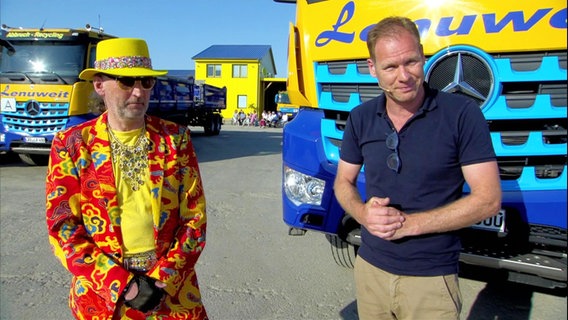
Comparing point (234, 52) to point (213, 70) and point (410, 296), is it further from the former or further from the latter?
point (410, 296)

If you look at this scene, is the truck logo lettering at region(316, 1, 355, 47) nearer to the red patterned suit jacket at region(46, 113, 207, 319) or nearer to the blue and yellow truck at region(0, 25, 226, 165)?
the red patterned suit jacket at region(46, 113, 207, 319)

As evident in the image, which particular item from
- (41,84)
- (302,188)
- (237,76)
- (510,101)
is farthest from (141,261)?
(237,76)

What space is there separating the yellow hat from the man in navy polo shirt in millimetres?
969

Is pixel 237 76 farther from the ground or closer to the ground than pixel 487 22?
farther from the ground

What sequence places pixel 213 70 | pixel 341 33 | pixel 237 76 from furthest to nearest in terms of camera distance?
pixel 213 70 < pixel 237 76 < pixel 341 33

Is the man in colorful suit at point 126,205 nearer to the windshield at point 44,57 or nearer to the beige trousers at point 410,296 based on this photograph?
the beige trousers at point 410,296

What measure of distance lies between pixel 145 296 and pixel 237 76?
44709mm

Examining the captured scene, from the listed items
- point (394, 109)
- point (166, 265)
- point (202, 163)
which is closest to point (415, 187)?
point (394, 109)

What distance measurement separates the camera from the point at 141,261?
70.0 inches

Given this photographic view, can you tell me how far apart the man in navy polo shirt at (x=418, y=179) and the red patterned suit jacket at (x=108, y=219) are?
2.51ft

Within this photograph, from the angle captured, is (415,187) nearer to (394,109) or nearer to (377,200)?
(377,200)

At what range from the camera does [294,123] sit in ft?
11.3

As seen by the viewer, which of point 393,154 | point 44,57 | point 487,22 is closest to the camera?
point 393,154

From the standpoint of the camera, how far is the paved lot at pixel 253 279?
3.16m
